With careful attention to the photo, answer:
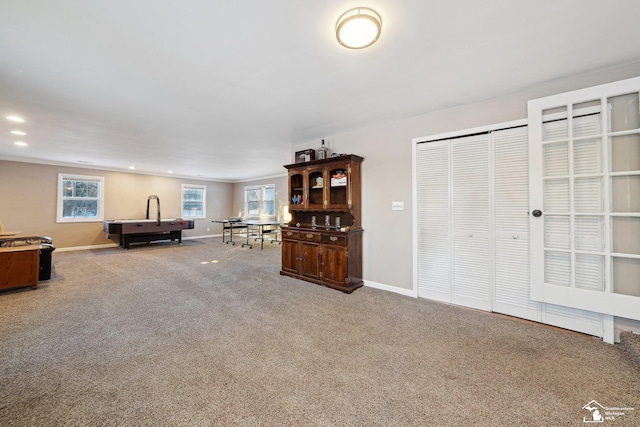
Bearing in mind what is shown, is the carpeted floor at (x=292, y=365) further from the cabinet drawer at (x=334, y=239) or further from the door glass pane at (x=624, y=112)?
the door glass pane at (x=624, y=112)

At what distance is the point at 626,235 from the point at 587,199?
399 millimetres

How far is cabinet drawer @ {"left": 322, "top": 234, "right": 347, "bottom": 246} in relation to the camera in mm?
3393

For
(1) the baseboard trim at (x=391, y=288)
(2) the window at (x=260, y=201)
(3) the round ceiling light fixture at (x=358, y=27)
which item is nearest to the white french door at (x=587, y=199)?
(1) the baseboard trim at (x=391, y=288)

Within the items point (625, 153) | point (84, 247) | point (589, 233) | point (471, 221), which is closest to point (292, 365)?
point (471, 221)

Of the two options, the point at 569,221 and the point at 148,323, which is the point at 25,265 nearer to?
the point at 148,323

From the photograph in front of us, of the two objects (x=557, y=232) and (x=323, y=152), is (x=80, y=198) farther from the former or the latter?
(x=557, y=232)

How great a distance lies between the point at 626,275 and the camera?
6.82 feet

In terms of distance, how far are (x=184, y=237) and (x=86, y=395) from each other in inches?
320

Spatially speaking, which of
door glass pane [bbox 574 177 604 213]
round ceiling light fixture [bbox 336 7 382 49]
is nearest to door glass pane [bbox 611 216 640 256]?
door glass pane [bbox 574 177 604 213]

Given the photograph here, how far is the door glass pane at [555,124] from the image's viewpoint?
2.29 m

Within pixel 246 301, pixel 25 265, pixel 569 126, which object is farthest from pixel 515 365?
pixel 25 265

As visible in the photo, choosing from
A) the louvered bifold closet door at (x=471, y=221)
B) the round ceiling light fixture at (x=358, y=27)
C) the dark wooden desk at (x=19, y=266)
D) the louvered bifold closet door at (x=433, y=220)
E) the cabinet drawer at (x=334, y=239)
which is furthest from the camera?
the cabinet drawer at (x=334, y=239)

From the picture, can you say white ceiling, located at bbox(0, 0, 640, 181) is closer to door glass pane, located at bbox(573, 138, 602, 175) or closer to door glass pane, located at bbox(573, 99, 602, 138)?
door glass pane, located at bbox(573, 99, 602, 138)

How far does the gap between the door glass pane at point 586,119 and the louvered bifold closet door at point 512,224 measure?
0.36 metres
